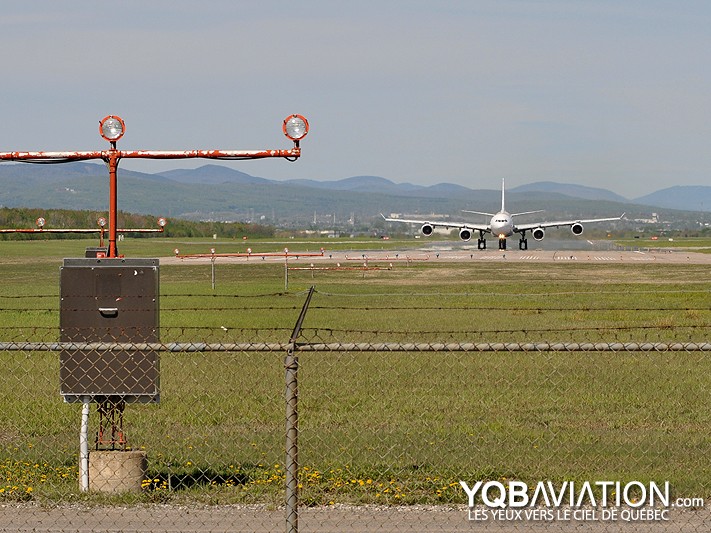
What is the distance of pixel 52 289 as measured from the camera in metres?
44.9

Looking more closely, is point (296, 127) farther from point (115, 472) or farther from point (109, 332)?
point (115, 472)

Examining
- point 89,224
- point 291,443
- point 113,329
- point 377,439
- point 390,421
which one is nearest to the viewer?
point 291,443

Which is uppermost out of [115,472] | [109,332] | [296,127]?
[296,127]

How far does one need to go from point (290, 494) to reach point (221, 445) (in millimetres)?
4641

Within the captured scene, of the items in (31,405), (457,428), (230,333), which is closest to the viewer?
(457,428)

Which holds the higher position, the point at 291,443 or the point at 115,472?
the point at 291,443

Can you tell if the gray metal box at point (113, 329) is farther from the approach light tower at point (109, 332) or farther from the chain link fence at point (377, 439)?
the chain link fence at point (377, 439)

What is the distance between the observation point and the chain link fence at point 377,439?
994 cm

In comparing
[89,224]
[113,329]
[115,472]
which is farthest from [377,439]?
[89,224]

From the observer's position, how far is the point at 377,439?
13.2 meters

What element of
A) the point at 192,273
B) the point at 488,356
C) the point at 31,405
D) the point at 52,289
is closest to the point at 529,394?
the point at 488,356

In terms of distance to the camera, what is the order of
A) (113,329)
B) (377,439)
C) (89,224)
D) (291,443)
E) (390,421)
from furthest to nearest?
(89,224)
(390,421)
(377,439)
(113,329)
(291,443)

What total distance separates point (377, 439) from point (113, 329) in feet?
12.7

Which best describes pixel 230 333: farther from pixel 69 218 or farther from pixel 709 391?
pixel 69 218
